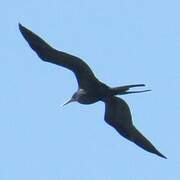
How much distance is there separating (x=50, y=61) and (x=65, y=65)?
0.93 feet

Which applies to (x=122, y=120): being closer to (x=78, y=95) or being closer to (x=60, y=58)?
(x=78, y=95)

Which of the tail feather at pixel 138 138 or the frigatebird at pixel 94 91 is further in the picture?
the tail feather at pixel 138 138

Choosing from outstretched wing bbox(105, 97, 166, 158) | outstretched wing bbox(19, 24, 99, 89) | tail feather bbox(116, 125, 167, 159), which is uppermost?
outstretched wing bbox(19, 24, 99, 89)

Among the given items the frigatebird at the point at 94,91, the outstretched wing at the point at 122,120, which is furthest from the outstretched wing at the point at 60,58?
the outstretched wing at the point at 122,120

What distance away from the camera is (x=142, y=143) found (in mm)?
21750

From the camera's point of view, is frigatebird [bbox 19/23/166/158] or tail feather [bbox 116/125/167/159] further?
tail feather [bbox 116/125/167/159]

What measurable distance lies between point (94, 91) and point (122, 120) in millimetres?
996

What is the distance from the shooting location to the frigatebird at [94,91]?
20.8 metres

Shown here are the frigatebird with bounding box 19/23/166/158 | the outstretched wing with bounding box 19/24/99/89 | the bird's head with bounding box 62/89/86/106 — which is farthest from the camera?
the bird's head with bounding box 62/89/86/106

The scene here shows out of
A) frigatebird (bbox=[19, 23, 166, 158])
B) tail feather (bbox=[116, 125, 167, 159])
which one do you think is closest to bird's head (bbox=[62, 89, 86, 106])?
frigatebird (bbox=[19, 23, 166, 158])

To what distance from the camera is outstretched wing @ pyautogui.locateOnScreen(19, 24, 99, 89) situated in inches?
813

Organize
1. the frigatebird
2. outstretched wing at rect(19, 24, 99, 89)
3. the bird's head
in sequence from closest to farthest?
outstretched wing at rect(19, 24, 99, 89), the frigatebird, the bird's head

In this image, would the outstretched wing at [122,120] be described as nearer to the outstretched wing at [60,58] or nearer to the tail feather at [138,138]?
the tail feather at [138,138]

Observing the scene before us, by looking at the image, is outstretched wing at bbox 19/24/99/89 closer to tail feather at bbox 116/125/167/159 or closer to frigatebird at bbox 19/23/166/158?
frigatebird at bbox 19/23/166/158
